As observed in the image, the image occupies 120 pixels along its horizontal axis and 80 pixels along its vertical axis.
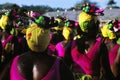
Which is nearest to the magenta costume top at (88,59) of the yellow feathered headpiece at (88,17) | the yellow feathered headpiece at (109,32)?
the yellow feathered headpiece at (88,17)

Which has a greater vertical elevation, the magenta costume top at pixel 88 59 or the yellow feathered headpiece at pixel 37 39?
the yellow feathered headpiece at pixel 37 39

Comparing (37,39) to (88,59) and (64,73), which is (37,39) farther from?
(88,59)

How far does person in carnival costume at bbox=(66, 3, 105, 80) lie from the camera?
5.56 meters

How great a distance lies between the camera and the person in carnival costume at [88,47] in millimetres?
5559

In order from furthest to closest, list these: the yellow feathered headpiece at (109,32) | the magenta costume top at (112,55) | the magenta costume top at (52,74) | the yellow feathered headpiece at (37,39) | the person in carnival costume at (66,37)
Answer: the person in carnival costume at (66,37) < the yellow feathered headpiece at (109,32) < the magenta costume top at (112,55) < the yellow feathered headpiece at (37,39) < the magenta costume top at (52,74)

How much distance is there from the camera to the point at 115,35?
798 centimetres

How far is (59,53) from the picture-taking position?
877cm

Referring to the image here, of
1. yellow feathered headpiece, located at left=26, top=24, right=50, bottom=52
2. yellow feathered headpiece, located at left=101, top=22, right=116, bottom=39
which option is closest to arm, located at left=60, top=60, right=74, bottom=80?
yellow feathered headpiece, located at left=26, top=24, right=50, bottom=52

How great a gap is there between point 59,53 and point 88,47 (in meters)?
3.16

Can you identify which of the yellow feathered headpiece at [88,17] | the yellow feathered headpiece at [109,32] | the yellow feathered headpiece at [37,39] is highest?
the yellow feathered headpiece at [37,39]

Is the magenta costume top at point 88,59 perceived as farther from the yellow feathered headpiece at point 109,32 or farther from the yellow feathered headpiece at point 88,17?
the yellow feathered headpiece at point 109,32

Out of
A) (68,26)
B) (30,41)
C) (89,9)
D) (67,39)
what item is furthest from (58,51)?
(30,41)

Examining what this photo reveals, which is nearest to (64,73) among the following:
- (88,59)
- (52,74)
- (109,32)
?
(52,74)

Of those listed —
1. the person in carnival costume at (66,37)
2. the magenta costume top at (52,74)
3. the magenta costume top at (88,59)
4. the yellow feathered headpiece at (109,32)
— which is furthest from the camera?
the person in carnival costume at (66,37)
